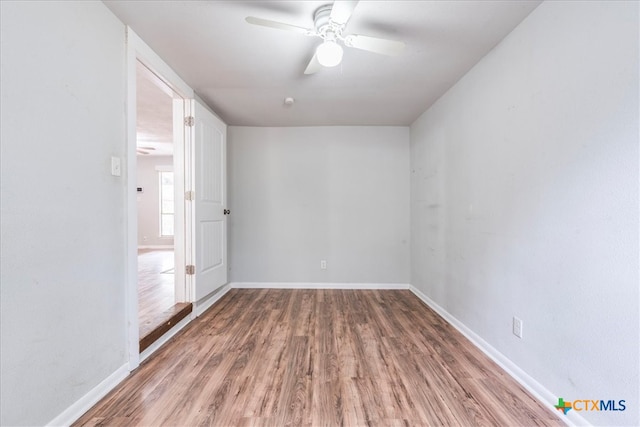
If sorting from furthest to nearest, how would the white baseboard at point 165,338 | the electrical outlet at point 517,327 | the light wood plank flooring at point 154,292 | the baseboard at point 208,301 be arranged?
1. the baseboard at point 208,301
2. the light wood plank flooring at point 154,292
3. the white baseboard at point 165,338
4. the electrical outlet at point 517,327

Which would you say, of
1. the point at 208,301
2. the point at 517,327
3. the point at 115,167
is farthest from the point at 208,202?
the point at 517,327

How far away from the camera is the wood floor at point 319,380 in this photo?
51.3 inches

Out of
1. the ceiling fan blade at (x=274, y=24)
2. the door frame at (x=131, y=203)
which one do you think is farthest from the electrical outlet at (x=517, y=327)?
the door frame at (x=131, y=203)

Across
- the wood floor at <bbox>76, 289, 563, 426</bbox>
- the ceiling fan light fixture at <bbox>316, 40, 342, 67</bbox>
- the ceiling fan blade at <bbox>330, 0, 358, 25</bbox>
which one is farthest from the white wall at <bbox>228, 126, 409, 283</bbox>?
the ceiling fan blade at <bbox>330, 0, 358, 25</bbox>

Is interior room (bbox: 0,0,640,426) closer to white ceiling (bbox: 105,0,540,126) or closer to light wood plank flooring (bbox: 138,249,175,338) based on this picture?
white ceiling (bbox: 105,0,540,126)

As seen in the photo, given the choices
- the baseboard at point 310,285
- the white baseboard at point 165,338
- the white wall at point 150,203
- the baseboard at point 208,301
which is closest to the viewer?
the white baseboard at point 165,338

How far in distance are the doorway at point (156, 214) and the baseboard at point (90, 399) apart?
0.68ft

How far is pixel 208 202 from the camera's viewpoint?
9.10 ft

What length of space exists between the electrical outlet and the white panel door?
8.31ft

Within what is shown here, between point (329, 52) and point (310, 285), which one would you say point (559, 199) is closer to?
point (329, 52)

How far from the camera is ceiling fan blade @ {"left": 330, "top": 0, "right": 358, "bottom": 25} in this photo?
121 cm

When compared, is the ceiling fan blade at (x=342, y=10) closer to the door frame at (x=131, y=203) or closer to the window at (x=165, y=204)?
the door frame at (x=131, y=203)

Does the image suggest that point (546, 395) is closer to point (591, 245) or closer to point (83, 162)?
point (591, 245)

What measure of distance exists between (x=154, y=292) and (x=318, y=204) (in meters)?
2.23
